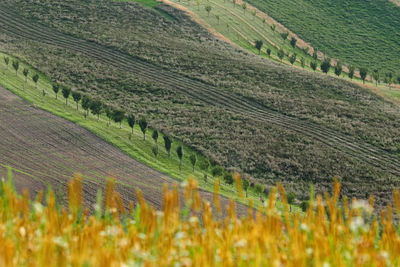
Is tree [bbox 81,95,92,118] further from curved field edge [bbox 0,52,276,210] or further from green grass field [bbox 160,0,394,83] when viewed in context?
green grass field [bbox 160,0,394,83]

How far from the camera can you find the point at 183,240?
7273 mm

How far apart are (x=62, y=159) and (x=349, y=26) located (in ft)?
384

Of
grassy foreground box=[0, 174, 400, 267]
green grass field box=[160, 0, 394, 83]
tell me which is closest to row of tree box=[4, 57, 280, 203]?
grassy foreground box=[0, 174, 400, 267]

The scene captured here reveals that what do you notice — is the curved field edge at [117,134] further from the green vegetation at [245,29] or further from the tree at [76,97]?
the green vegetation at [245,29]

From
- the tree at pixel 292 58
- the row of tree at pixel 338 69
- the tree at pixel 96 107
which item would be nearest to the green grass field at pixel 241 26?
the row of tree at pixel 338 69

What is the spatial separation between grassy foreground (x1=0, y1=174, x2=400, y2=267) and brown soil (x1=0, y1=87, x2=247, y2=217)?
128ft

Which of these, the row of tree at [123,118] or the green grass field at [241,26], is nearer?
the row of tree at [123,118]

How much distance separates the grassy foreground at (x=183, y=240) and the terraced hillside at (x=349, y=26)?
13430 cm

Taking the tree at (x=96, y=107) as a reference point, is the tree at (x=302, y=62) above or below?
above

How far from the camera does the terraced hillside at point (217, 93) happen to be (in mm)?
69750

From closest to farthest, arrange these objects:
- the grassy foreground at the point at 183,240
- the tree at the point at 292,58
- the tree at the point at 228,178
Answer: the grassy foreground at the point at 183,240
the tree at the point at 228,178
the tree at the point at 292,58

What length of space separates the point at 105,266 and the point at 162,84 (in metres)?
90.2

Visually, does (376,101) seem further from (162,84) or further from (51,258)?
(51,258)

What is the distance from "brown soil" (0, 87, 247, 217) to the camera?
50906 mm
